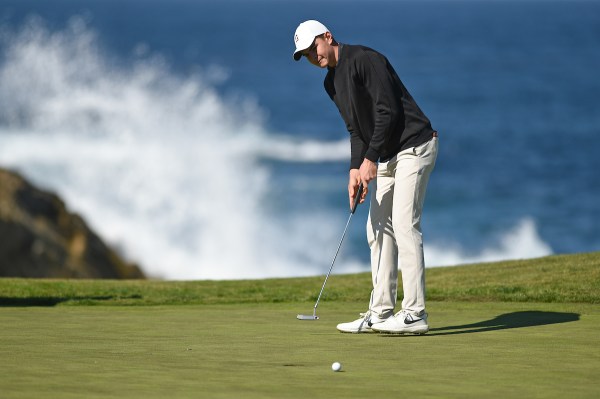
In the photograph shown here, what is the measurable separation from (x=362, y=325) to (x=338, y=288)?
3160mm

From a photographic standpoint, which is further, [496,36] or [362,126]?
[496,36]

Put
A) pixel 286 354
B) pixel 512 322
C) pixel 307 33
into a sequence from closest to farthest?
pixel 286 354 → pixel 307 33 → pixel 512 322

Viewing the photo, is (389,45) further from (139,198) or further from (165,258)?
(165,258)

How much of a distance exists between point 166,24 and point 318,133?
62712mm

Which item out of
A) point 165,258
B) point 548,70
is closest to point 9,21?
point 548,70

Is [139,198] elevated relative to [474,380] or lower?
elevated

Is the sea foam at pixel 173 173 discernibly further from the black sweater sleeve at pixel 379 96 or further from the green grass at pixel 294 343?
the black sweater sleeve at pixel 379 96

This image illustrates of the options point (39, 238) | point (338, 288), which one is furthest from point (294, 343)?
point (39, 238)

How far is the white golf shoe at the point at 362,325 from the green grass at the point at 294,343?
0.31 ft

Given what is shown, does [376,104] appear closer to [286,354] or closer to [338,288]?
[286,354]

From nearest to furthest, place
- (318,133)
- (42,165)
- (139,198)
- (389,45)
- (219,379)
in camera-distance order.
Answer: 1. (219,379)
2. (139,198)
3. (42,165)
4. (318,133)
5. (389,45)

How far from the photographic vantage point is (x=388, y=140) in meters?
7.36

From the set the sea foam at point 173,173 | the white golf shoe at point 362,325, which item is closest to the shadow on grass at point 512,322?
the white golf shoe at point 362,325

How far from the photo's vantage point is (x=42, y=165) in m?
38.6
